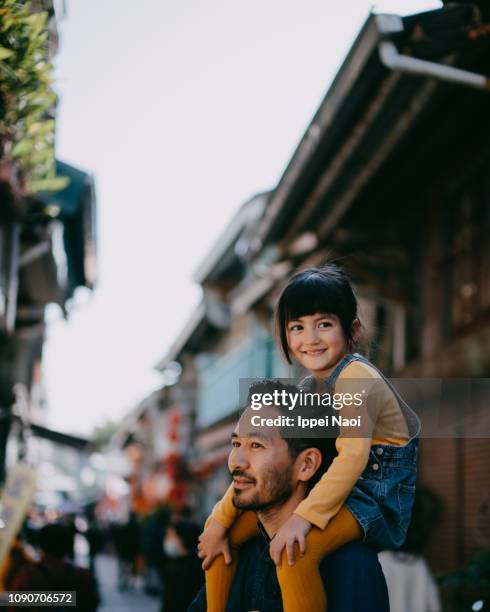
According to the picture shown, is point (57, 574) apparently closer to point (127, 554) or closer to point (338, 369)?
point (338, 369)

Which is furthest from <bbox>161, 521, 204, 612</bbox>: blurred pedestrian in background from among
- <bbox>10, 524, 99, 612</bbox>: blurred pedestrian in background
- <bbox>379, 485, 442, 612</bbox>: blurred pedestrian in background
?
<bbox>379, 485, 442, 612</bbox>: blurred pedestrian in background

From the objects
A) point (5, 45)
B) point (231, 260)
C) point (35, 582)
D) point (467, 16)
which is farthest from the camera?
point (231, 260)

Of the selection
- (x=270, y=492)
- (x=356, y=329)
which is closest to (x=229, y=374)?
(x=356, y=329)

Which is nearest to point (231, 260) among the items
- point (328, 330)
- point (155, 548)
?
point (155, 548)

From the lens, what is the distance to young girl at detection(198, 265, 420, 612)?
6.65ft

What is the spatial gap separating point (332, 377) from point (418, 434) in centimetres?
26

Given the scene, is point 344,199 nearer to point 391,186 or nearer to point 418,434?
point 391,186

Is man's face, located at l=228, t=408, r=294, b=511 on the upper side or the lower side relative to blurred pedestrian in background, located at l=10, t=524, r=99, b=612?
upper

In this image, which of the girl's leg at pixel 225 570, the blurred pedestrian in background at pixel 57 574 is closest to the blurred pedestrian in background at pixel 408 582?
the blurred pedestrian in background at pixel 57 574

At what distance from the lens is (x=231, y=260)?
20031mm

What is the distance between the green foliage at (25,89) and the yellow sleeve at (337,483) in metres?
1.79

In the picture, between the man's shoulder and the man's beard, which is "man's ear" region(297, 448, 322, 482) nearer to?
the man's beard

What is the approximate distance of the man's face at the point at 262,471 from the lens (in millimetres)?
2131

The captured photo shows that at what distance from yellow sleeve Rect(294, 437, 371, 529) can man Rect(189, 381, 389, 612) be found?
8 centimetres
